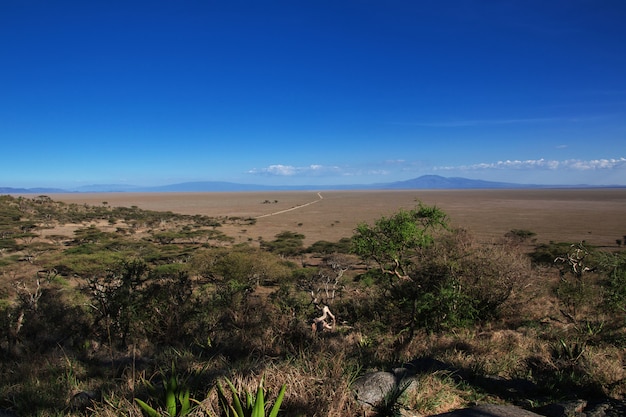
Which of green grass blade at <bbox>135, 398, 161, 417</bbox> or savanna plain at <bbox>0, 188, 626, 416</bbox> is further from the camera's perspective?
savanna plain at <bbox>0, 188, 626, 416</bbox>

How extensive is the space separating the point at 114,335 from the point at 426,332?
8174 millimetres

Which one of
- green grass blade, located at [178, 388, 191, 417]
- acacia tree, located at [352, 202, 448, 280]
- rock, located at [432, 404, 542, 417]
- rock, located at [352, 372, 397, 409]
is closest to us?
green grass blade, located at [178, 388, 191, 417]

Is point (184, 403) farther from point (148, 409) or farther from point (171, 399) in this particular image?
point (148, 409)

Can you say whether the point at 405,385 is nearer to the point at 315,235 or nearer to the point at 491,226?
the point at 315,235

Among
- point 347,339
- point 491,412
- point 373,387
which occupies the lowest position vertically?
point 347,339

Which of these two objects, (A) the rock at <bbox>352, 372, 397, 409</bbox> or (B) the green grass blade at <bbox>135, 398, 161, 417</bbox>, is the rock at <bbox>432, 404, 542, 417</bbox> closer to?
(A) the rock at <bbox>352, 372, 397, 409</bbox>

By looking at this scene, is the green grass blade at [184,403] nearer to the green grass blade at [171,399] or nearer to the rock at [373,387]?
the green grass blade at [171,399]

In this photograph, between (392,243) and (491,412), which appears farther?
(392,243)

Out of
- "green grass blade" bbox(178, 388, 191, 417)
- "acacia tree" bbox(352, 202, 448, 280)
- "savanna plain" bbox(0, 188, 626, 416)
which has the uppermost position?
"acacia tree" bbox(352, 202, 448, 280)

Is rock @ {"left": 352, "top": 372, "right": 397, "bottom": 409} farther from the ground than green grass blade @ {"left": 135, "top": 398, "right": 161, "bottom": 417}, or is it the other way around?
green grass blade @ {"left": 135, "top": 398, "right": 161, "bottom": 417}

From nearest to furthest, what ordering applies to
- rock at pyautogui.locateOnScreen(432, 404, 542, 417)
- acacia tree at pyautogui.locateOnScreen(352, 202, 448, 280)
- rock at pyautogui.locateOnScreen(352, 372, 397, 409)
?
rock at pyautogui.locateOnScreen(432, 404, 542, 417), rock at pyautogui.locateOnScreen(352, 372, 397, 409), acacia tree at pyautogui.locateOnScreen(352, 202, 448, 280)

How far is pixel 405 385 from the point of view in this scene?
4.34m

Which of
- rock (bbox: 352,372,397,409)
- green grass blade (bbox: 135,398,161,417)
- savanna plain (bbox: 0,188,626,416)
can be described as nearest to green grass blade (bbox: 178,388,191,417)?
savanna plain (bbox: 0,188,626,416)

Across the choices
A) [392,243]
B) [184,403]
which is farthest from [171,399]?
[392,243]
